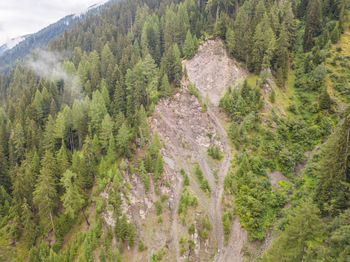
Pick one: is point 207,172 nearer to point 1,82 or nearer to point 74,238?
point 74,238

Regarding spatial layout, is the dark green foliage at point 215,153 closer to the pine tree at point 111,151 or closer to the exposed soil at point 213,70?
the exposed soil at point 213,70

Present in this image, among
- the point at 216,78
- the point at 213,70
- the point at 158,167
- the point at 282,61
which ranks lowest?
the point at 158,167

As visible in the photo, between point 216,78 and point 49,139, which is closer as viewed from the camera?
point 49,139

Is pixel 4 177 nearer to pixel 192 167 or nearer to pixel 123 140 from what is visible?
pixel 123 140

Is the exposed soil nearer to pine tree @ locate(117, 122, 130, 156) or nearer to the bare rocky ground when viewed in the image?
the bare rocky ground

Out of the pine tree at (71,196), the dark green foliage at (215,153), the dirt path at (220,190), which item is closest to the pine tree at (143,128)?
the dark green foliage at (215,153)

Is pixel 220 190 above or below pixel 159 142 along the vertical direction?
below

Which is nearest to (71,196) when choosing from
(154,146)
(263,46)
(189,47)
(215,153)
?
(154,146)

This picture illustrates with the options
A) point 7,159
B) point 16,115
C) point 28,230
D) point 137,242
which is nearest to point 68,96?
point 16,115
